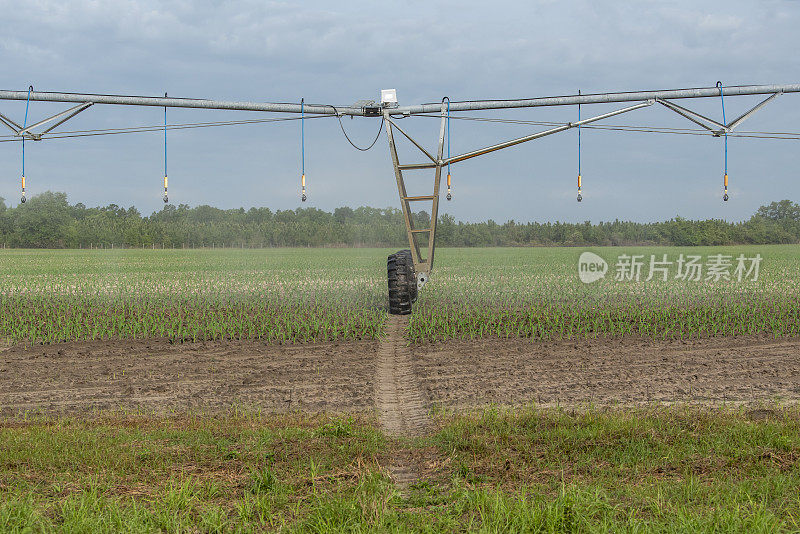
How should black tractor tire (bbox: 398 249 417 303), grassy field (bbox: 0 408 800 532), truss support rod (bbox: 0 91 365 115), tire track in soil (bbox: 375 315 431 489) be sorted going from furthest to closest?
1. black tractor tire (bbox: 398 249 417 303)
2. truss support rod (bbox: 0 91 365 115)
3. tire track in soil (bbox: 375 315 431 489)
4. grassy field (bbox: 0 408 800 532)

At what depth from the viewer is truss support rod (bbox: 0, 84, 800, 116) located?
40.4ft

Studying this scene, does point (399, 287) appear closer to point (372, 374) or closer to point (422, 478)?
point (372, 374)

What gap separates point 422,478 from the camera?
222 inches

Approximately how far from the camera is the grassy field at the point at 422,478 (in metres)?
4.59

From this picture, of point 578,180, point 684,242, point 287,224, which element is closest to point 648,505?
point 578,180

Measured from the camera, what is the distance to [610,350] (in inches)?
447

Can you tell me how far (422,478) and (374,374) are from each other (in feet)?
14.1

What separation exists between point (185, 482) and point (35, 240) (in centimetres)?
6032

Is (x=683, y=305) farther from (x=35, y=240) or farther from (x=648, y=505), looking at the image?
(x=35, y=240)

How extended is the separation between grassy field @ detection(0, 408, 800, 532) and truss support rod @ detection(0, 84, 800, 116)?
717 centimetres

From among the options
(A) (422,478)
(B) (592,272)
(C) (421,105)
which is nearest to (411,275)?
(C) (421,105)

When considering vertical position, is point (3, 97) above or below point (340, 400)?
above

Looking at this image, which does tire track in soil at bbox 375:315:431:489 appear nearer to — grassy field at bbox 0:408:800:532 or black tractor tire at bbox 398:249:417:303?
grassy field at bbox 0:408:800:532

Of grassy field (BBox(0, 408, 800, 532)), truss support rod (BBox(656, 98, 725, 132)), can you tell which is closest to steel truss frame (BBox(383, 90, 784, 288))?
truss support rod (BBox(656, 98, 725, 132))
